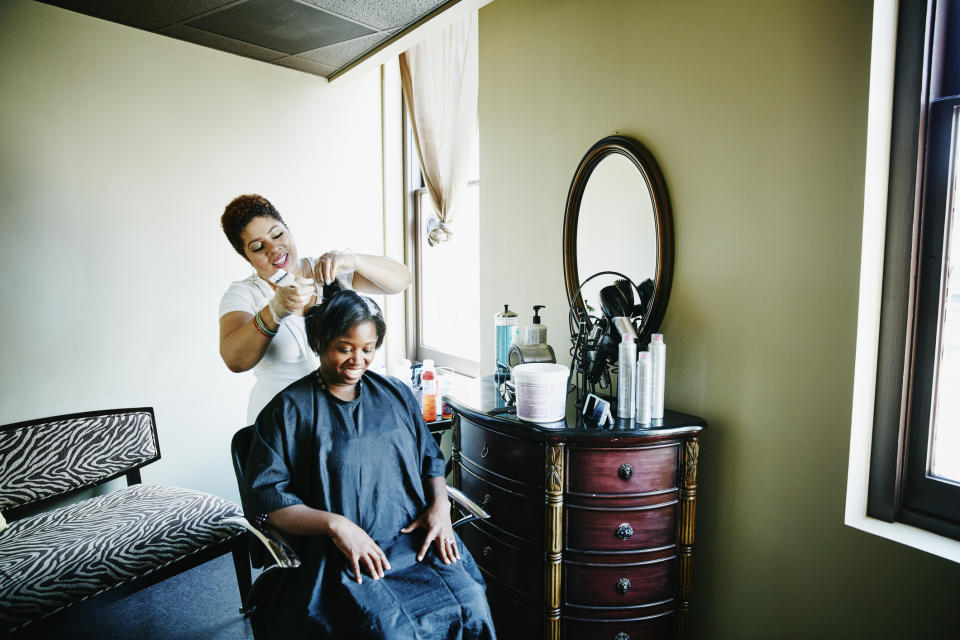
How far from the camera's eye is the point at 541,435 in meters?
1.73

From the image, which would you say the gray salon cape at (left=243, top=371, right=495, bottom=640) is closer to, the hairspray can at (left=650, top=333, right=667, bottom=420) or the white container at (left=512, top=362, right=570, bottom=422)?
the white container at (left=512, top=362, right=570, bottom=422)

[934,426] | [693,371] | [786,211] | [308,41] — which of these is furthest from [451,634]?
[308,41]

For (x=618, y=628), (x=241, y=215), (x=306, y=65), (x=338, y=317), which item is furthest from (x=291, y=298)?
(x=306, y=65)

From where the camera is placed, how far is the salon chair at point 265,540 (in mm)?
1481

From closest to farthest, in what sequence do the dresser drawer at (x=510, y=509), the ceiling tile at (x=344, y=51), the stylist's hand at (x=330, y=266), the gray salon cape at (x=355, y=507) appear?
the gray salon cape at (x=355, y=507), the dresser drawer at (x=510, y=509), the stylist's hand at (x=330, y=266), the ceiling tile at (x=344, y=51)

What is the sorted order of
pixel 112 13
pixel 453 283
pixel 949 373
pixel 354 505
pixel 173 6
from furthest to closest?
1. pixel 453 283
2. pixel 112 13
3. pixel 173 6
4. pixel 354 505
5. pixel 949 373

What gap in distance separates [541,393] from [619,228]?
31.2 inches

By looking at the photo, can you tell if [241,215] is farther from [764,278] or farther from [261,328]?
[764,278]

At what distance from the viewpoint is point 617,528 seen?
1.74m

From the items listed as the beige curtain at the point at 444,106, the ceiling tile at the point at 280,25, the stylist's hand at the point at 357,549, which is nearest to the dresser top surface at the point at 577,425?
the stylist's hand at the point at 357,549

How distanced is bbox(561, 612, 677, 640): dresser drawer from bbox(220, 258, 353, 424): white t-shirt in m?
1.30

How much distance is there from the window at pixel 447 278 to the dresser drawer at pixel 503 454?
119 cm

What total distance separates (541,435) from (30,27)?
2.84 meters

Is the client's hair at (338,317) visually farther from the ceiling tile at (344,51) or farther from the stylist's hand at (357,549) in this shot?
the ceiling tile at (344,51)
